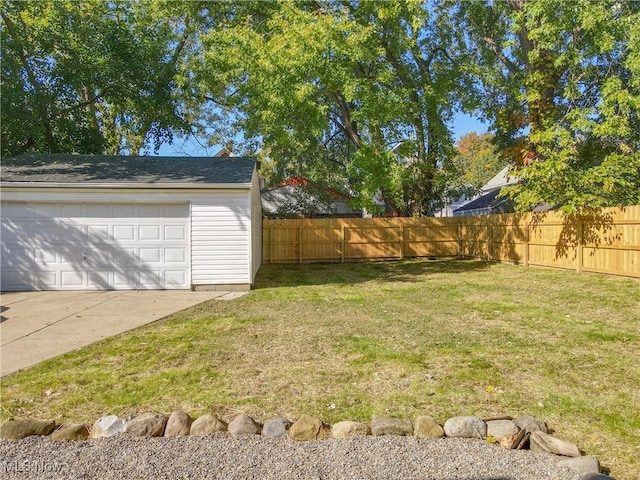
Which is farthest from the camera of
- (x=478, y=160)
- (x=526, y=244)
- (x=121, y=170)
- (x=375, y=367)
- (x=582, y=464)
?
(x=478, y=160)

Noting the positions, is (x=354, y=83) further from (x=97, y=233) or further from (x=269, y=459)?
(x=269, y=459)

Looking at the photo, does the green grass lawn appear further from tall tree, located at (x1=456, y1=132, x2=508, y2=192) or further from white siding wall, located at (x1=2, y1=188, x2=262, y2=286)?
tall tree, located at (x1=456, y1=132, x2=508, y2=192)

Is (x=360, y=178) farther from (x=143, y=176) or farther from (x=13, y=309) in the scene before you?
(x=13, y=309)

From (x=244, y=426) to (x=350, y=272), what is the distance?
35.2 feet

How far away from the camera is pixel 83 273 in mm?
9688

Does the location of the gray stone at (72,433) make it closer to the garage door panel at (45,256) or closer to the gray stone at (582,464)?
the gray stone at (582,464)

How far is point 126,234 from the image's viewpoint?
974 centimetres

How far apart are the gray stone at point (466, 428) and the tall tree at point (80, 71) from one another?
48.9 feet

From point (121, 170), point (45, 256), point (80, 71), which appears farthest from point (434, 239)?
point (80, 71)

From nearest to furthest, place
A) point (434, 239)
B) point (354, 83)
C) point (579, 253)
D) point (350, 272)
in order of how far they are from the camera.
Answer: point (579, 253), point (350, 272), point (354, 83), point (434, 239)

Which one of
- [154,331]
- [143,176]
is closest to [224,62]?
[143,176]

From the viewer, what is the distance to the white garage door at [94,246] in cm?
956

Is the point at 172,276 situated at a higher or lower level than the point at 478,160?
lower

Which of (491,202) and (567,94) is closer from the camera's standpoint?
(567,94)
